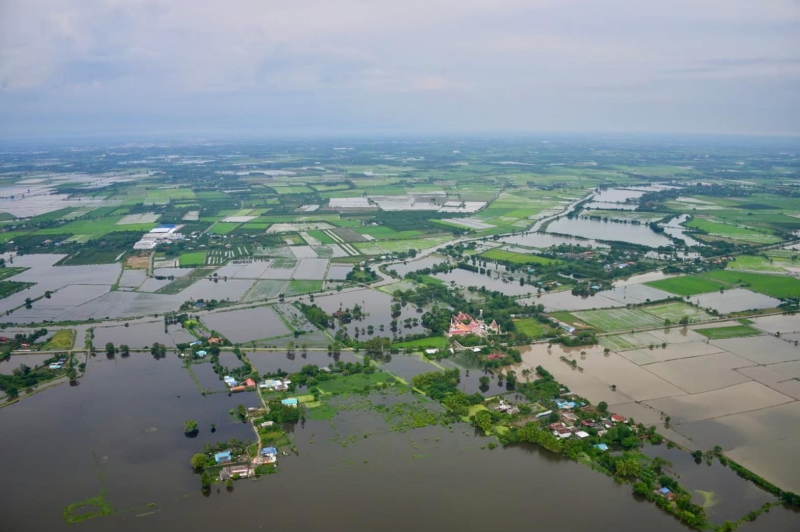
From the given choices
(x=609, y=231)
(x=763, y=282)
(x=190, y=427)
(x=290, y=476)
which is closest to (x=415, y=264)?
(x=609, y=231)

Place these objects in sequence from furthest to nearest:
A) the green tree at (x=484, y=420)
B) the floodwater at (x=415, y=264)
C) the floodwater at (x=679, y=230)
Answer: the floodwater at (x=679, y=230)
the floodwater at (x=415, y=264)
the green tree at (x=484, y=420)

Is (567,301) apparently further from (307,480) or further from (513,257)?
(307,480)

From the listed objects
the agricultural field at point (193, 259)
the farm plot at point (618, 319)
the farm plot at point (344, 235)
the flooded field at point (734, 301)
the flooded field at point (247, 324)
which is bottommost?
the flooded field at point (247, 324)

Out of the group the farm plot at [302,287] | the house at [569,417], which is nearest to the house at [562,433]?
the house at [569,417]

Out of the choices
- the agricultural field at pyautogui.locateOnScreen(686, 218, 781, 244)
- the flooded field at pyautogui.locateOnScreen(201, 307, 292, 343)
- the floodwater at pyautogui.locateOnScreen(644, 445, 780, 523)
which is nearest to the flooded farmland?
the floodwater at pyautogui.locateOnScreen(644, 445, 780, 523)

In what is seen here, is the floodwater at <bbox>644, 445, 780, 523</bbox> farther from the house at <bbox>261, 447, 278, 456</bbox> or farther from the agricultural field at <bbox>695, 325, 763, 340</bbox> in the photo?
the house at <bbox>261, 447, 278, 456</bbox>

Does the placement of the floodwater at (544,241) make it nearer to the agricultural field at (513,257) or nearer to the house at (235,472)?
the agricultural field at (513,257)

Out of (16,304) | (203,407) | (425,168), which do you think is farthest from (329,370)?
(425,168)
